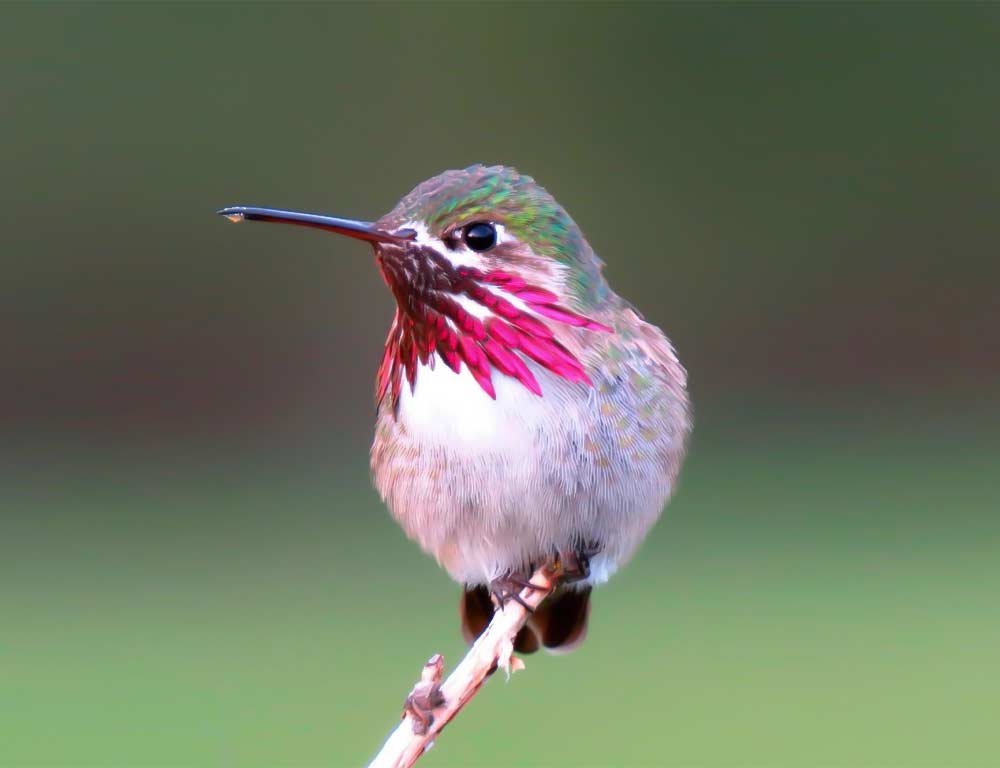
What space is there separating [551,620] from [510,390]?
71cm

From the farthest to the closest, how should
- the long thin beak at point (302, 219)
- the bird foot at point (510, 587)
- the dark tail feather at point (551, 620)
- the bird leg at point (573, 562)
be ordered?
the dark tail feather at point (551, 620)
the bird leg at point (573, 562)
the bird foot at point (510, 587)
the long thin beak at point (302, 219)

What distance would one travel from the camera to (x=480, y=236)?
1.92m

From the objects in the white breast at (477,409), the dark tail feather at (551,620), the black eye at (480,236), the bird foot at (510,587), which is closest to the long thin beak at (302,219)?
the black eye at (480,236)

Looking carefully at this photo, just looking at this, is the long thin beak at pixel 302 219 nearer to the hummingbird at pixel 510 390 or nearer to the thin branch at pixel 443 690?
the hummingbird at pixel 510 390

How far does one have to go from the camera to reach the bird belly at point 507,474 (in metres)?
1.96

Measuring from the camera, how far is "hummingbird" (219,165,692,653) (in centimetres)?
190

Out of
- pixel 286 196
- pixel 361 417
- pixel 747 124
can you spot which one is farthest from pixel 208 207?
pixel 747 124

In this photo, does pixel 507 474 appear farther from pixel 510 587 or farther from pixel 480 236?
pixel 480 236

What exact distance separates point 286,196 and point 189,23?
3.73ft

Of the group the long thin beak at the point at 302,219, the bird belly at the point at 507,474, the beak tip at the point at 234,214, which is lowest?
the bird belly at the point at 507,474

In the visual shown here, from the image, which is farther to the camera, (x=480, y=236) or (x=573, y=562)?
(x=573, y=562)

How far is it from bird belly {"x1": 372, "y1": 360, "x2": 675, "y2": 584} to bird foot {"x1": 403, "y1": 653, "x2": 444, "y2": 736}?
42 centimetres

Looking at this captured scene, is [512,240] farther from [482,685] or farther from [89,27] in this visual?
[89,27]

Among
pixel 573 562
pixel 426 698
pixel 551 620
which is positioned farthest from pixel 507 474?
pixel 551 620
